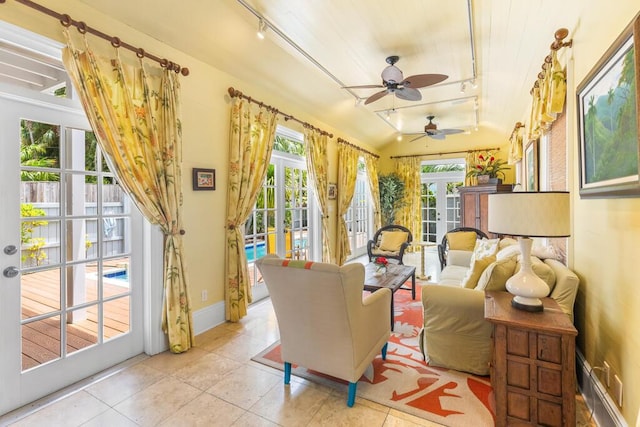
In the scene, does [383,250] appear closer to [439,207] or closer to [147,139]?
[439,207]

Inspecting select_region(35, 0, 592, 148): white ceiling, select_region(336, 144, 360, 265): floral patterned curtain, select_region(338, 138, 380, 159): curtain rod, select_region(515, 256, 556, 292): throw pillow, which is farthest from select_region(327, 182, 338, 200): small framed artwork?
select_region(515, 256, 556, 292): throw pillow

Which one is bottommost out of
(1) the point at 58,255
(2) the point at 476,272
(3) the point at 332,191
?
(2) the point at 476,272

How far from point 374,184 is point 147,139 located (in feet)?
18.8

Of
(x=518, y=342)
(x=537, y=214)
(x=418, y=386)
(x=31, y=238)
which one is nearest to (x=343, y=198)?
(x=418, y=386)

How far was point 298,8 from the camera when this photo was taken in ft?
8.78

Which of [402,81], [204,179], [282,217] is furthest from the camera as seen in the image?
[282,217]

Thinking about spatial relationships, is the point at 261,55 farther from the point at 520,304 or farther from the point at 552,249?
the point at 552,249

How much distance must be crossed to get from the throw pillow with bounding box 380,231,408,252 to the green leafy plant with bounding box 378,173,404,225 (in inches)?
91.2

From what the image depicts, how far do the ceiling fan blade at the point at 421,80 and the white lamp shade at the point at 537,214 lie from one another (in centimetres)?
165

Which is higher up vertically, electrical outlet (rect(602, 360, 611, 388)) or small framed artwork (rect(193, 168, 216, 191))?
small framed artwork (rect(193, 168, 216, 191))

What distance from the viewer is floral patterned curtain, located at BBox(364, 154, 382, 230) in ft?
24.0

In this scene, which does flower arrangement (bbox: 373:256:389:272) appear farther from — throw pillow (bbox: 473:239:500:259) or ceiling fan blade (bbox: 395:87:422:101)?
ceiling fan blade (bbox: 395:87:422:101)

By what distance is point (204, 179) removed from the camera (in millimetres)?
3111

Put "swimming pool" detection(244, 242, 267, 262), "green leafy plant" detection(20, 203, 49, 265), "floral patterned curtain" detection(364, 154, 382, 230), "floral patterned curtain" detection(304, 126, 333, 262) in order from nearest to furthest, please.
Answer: "green leafy plant" detection(20, 203, 49, 265), "swimming pool" detection(244, 242, 267, 262), "floral patterned curtain" detection(304, 126, 333, 262), "floral patterned curtain" detection(364, 154, 382, 230)
